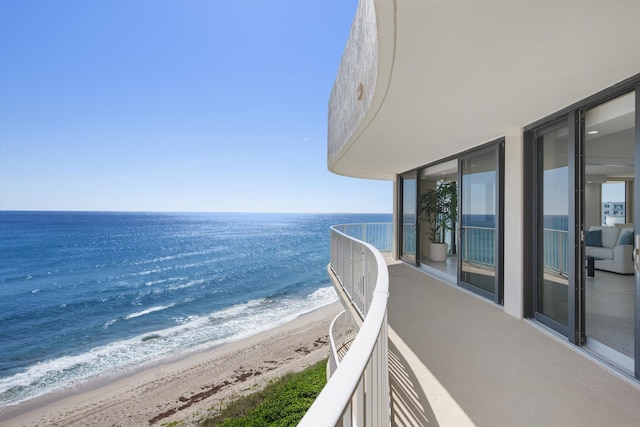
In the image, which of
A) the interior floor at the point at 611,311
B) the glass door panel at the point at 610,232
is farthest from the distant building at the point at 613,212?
the interior floor at the point at 611,311

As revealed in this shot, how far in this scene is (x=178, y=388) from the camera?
8547 mm

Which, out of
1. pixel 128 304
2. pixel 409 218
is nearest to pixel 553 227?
pixel 409 218

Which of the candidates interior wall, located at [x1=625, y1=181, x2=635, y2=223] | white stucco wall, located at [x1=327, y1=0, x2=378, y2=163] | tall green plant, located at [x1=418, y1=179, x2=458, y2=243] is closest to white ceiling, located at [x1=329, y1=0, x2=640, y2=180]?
white stucco wall, located at [x1=327, y1=0, x2=378, y2=163]

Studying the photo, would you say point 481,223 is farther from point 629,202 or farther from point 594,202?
point 629,202

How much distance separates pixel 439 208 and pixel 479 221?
2436 millimetres

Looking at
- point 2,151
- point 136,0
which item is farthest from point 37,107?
point 136,0

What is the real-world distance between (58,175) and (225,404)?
162 feet

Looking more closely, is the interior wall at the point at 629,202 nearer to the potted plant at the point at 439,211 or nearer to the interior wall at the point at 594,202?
the interior wall at the point at 594,202

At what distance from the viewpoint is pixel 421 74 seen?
2.09m

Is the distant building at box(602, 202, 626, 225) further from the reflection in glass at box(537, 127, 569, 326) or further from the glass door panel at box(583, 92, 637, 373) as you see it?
the reflection in glass at box(537, 127, 569, 326)

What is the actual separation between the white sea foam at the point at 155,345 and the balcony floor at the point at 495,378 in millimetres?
10504

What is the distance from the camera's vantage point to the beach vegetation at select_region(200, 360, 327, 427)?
263 inches

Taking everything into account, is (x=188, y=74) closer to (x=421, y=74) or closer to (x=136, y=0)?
(x=136, y=0)

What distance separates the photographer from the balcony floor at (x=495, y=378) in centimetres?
182
